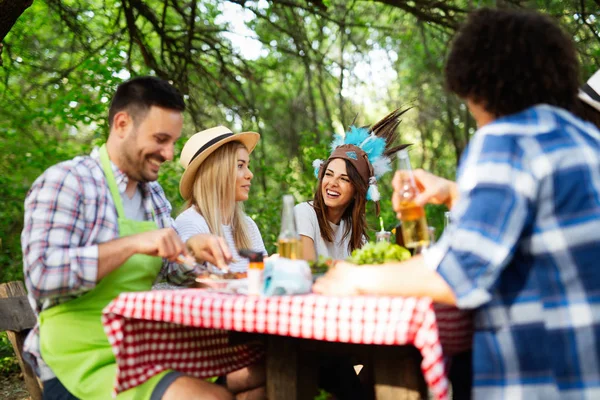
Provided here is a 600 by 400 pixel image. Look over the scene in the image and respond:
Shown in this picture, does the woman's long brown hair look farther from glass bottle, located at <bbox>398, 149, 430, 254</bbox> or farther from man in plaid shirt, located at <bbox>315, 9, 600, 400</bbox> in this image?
man in plaid shirt, located at <bbox>315, 9, 600, 400</bbox>

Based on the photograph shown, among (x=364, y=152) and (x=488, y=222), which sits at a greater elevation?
(x=364, y=152)

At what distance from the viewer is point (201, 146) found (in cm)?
366

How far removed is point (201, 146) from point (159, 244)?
4.69ft

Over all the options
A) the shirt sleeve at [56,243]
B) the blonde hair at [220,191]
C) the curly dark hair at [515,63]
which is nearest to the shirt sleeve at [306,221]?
the blonde hair at [220,191]

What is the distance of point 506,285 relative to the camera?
176 cm

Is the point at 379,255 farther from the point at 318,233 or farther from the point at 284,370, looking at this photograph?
the point at 318,233

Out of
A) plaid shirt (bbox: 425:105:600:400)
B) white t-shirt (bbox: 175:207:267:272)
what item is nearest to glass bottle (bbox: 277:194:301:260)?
plaid shirt (bbox: 425:105:600:400)

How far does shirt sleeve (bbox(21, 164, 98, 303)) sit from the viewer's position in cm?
221

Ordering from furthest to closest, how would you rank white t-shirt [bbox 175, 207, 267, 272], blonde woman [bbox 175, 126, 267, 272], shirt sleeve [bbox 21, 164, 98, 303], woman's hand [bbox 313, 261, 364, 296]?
1. blonde woman [bbox 175, 126, 267, 272]
2. white t-shirt [bbox 175, 207, 267, 272]
3. shirt sleeve [bbox 21, 164, 98, 303]
4. woman's hand [bbox 313, 261, 364, 296]

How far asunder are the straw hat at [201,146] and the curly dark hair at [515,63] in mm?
1916

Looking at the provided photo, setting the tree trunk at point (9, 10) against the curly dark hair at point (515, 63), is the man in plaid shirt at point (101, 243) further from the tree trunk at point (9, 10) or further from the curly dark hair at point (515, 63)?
the tree trunk at point (9, 10)

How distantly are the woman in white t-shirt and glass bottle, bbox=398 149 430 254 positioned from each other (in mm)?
1754

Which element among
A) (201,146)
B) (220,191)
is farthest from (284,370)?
(201,146)

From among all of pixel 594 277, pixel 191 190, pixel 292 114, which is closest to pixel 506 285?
pixel 594 277
